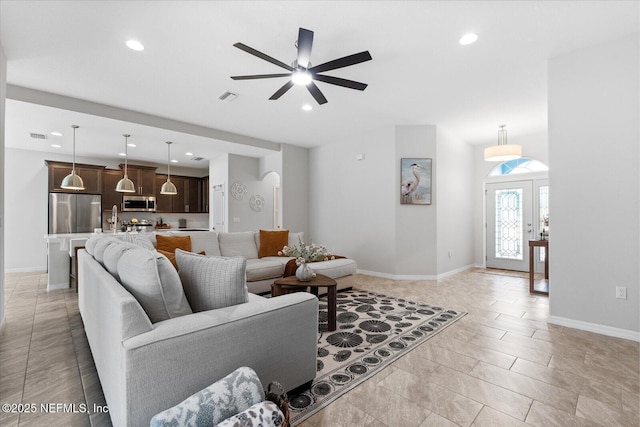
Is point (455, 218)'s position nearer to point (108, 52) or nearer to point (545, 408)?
point (545, 408)

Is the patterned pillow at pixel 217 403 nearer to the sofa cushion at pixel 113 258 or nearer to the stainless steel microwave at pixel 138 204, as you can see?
the sofa cushion at pixel 113 258

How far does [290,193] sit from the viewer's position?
6.70 meters

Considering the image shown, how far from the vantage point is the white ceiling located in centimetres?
239

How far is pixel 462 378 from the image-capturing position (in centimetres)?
211

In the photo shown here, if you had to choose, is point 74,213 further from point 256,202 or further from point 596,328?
point 596,328

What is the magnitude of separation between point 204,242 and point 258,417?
3525 mm

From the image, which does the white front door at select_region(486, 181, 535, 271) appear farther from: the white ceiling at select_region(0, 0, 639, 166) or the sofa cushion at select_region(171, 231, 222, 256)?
the sofa cushion at select_region(171, 231, 222, 256)

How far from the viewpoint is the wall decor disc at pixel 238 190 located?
6.95 metres

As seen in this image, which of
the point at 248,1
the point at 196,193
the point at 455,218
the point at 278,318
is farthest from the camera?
the point at 196,193

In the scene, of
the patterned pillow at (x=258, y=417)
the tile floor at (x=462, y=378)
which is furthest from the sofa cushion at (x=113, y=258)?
the patterned pillow at (x=258, y=417)

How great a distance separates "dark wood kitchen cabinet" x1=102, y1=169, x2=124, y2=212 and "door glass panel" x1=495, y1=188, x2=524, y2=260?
29.3ft

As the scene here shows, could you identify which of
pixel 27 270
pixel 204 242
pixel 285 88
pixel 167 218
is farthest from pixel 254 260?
pixel 27 270

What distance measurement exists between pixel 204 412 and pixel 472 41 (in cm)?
348

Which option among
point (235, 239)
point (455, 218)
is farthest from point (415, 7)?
point (455, 218)
